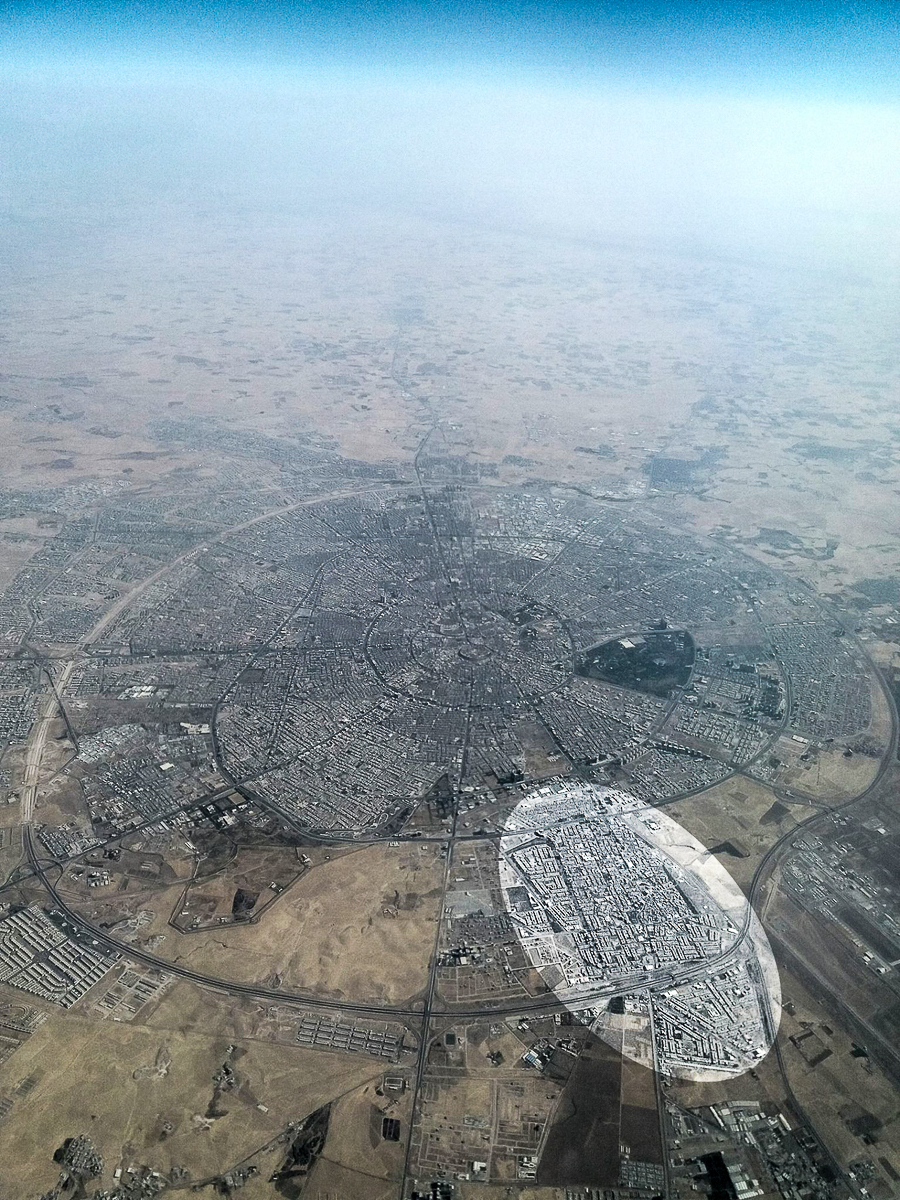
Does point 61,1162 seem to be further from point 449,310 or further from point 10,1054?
point 449,310

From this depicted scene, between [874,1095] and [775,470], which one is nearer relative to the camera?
[874,1095]

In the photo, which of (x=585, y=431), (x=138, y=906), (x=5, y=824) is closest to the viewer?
(x=138, y=906)

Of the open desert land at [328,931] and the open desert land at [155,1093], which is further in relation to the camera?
the open desert land at [328,931]

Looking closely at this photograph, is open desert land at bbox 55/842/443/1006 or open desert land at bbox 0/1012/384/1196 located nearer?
open desert land at bbox 0/1012/384/1196

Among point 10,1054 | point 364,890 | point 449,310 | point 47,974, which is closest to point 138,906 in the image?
point 47,974

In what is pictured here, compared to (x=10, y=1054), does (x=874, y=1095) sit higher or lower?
higher

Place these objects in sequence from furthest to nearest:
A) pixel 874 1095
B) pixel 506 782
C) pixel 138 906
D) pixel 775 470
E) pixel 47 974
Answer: pixel 775 470 → pixel 506 782 → pixel 138 906 → pixel 47 974 → pixel 874 1095

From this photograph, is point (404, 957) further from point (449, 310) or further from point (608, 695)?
point (449, 310)

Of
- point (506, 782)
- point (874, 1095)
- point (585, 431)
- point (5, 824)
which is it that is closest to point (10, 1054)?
point (5, 824)

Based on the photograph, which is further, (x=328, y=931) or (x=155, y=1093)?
(x=328, y=931)
